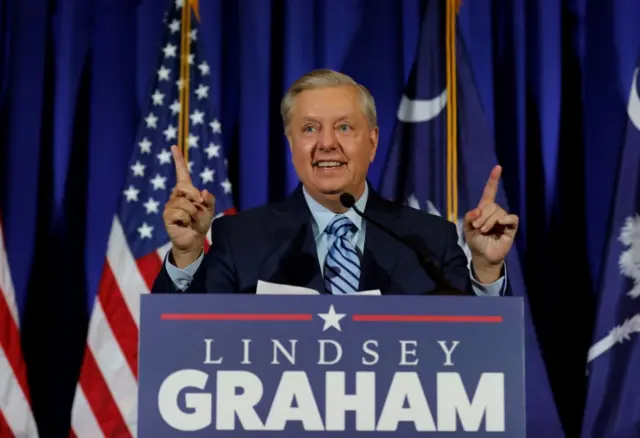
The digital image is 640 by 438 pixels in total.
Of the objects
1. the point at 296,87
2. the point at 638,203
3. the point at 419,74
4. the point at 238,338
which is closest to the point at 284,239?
the point at 296,87

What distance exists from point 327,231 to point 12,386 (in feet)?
6.14

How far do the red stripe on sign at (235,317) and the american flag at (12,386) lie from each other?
2263 millimetres

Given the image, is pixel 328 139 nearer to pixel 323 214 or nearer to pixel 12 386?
pixel 323 214

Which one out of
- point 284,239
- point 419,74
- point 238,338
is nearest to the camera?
point 238,338

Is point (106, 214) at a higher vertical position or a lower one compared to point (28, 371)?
higher

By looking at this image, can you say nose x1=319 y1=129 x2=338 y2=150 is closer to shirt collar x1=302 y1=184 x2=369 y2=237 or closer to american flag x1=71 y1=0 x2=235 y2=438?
shirt collar x1=302 y1=184 x2=369 y2=237

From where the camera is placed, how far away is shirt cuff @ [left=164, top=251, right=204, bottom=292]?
1686 millimetres

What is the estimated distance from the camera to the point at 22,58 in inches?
132

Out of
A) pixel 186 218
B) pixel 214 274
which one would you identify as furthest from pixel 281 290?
pixel 214 274

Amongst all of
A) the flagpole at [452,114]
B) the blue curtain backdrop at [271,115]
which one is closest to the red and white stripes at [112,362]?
the blue curtain backdrop at [271,115]

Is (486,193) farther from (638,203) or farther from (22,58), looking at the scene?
(22,58)

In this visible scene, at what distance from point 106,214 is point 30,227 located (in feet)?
1.00

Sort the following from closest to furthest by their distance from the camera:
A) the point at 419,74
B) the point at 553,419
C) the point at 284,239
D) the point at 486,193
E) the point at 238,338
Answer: the point at 238,338, the point at 486,193, the point at 284,239, the point at 553,419, the point at 419,74

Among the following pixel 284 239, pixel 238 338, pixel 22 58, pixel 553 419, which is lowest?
pixel 553 419
